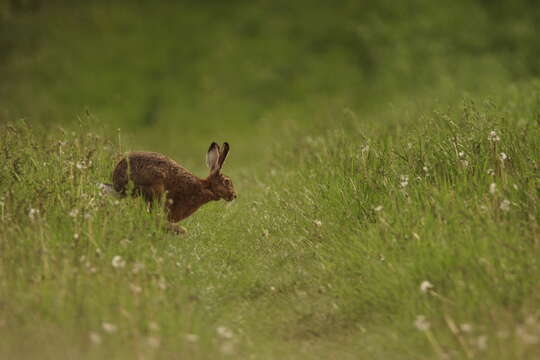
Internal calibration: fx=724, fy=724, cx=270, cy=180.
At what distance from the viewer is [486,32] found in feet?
55.7

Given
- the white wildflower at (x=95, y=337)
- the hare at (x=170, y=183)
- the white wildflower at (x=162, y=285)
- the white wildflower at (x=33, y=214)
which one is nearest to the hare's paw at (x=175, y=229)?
the hare at (x=170, y=183)

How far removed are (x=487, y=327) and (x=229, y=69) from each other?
43.1 feet

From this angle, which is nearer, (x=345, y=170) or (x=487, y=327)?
(x=487, y=327)

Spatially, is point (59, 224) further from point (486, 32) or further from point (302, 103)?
point (486, 32)

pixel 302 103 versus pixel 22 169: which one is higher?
pixel 302 103

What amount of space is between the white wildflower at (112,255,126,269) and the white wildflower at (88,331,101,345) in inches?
20.6

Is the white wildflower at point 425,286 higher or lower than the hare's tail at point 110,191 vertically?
lower

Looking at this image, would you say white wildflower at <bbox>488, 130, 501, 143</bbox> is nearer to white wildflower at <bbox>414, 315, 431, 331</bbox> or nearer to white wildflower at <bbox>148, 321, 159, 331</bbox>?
white wildflower at <bbox>414, 315, 431, 331</bbox>

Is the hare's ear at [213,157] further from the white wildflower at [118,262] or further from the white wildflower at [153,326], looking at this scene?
the white wildflower at [153,326]

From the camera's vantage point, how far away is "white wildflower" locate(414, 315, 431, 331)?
4.31 metres

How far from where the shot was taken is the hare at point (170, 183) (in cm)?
646

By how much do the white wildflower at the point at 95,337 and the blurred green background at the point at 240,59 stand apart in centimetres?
936

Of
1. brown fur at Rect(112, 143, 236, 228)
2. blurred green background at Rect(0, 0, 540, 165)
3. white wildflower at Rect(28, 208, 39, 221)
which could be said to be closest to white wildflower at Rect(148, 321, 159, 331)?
white wildflower at Rect(28, 208, 39, 221)

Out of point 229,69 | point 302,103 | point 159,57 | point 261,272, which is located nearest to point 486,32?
point 302,103
